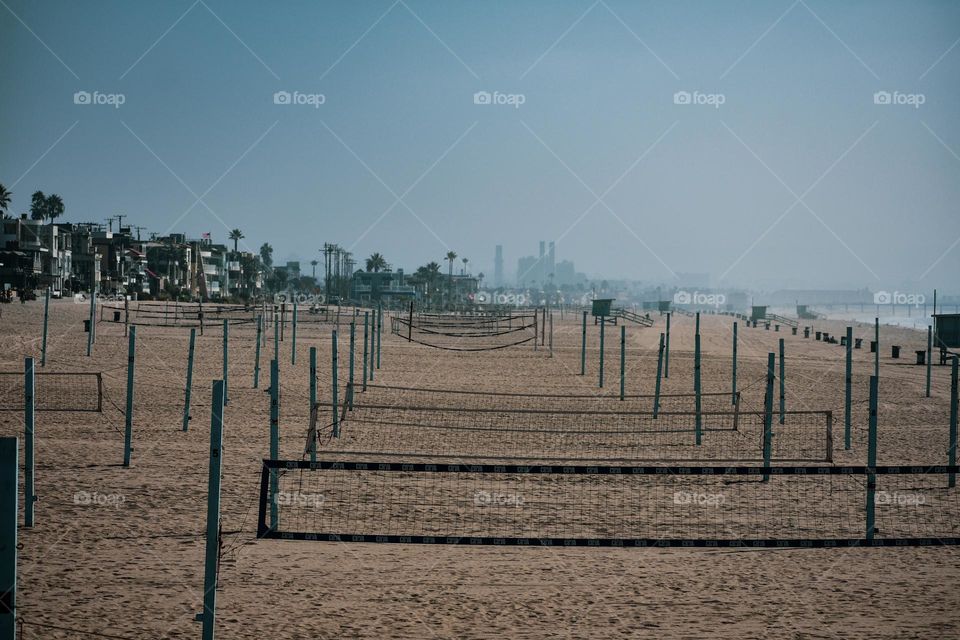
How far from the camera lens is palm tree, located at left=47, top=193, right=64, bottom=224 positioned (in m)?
137

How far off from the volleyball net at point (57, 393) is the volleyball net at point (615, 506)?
305 inches

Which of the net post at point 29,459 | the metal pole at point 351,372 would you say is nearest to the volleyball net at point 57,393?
the metal pole at point 351,372

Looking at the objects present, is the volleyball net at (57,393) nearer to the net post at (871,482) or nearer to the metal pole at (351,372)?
the metal pole at (351,372)

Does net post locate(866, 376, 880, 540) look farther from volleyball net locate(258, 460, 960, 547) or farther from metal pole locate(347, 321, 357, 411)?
metal pole locate(347, 321, 357, 411)

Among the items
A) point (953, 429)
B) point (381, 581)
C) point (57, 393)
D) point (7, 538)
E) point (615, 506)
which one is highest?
point (7, 538)

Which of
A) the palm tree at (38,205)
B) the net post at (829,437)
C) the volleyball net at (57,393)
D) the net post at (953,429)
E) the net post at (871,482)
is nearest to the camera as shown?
the net post at (871,482)

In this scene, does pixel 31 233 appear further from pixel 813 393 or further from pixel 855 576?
pixel 855 576

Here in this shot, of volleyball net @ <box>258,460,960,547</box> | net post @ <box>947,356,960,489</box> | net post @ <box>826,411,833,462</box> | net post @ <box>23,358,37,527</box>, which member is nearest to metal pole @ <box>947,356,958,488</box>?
net post @ <box>947,356,960,489</box>

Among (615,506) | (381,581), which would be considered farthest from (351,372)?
(381,581)

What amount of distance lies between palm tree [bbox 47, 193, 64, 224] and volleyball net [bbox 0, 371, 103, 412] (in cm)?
12418

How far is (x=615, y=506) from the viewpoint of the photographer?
1162cm

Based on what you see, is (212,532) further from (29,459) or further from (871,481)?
(871,481)

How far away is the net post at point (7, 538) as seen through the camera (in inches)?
211

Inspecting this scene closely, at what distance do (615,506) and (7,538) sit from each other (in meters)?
7.68
